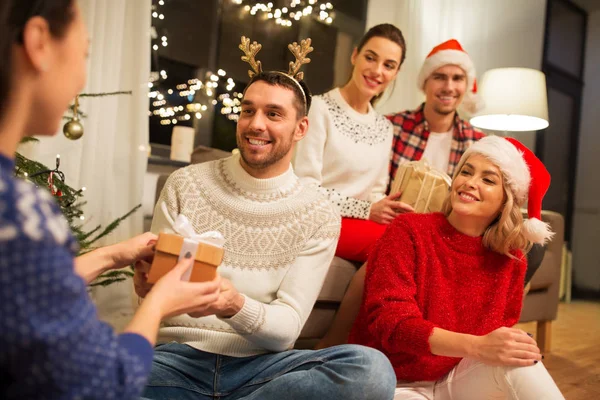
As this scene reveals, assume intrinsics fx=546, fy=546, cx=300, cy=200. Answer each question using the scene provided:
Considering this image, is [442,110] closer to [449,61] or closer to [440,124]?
[440,124]

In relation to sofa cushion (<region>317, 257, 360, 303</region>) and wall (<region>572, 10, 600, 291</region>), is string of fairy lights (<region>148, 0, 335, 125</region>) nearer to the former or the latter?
sofa cushion (<region>317, 257, 360, 303</region>)

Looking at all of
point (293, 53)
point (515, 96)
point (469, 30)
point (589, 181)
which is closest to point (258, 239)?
point (293, 53)

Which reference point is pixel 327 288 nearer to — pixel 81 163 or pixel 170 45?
pixel 81 163

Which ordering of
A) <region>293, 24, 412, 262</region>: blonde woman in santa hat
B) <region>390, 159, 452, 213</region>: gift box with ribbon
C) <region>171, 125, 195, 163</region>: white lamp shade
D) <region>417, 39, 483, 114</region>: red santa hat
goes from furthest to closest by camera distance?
<region>171, 125, 195, 163</region>: white lamp shade, <region>417, 39, 483, 114</region>: red santa hat, <region>293, 24, 412, 262</region>: blonde woman in santa hat, <region>390, 159, 452, 213</region>: gift box with ribbon

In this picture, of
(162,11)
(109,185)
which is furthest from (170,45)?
(109,185)

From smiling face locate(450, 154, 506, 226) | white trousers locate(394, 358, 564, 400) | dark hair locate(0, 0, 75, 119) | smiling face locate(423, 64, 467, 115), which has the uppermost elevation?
smiling face locate(423, 64, 467, 115)

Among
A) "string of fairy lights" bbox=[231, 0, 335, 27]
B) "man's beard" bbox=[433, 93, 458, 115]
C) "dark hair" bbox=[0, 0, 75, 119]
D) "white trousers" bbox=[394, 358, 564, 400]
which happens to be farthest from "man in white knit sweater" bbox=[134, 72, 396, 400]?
"string of fairy lights" bbox=[231, 0, 335, 27]

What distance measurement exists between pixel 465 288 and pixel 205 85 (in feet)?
8.09

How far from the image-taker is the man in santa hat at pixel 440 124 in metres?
2.52

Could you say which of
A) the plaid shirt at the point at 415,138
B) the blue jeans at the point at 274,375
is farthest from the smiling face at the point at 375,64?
the blue jeans at the point at 274,375

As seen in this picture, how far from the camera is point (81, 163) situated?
104 inches

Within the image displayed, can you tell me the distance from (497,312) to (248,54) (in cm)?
112

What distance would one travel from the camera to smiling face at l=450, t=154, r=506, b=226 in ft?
5.56

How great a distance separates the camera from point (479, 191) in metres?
1.71
